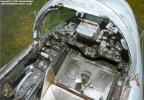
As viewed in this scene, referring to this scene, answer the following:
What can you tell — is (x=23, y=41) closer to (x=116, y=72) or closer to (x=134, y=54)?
(x=116, y=72)

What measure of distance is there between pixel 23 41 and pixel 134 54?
4.06m

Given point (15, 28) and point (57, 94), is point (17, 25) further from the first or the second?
point (57, 94)

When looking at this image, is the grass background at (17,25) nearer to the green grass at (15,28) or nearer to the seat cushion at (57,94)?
the green grass at (15,28)

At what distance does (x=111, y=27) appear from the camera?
5410 millimetres

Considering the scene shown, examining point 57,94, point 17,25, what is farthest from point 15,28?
point 57,94

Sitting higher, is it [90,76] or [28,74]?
[90,76]

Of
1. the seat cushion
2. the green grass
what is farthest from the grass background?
the seat cushion

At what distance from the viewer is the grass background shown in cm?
870

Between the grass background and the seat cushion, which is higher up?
the grass background

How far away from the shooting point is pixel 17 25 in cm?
936

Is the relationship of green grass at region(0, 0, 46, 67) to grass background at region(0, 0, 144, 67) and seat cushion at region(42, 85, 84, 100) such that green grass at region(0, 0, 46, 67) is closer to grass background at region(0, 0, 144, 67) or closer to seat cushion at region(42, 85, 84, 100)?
grass background at region(0, 0, 144, 67)

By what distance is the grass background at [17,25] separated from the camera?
343 inches

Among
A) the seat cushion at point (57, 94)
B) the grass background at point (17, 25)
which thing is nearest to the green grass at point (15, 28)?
the grass background at point (17, 25)

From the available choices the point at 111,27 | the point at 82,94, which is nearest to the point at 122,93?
the point at 82,94
